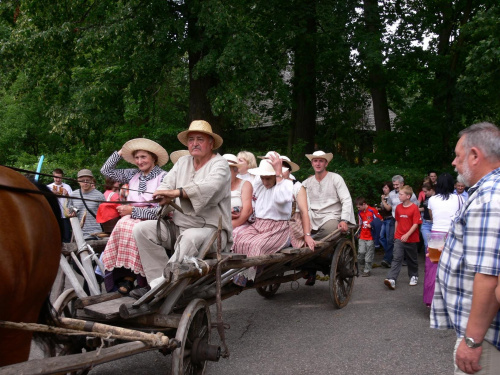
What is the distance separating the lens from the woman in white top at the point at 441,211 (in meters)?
7.00

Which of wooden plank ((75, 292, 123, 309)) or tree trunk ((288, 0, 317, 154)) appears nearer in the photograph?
wooden plank ((75, 292, 123, 309))

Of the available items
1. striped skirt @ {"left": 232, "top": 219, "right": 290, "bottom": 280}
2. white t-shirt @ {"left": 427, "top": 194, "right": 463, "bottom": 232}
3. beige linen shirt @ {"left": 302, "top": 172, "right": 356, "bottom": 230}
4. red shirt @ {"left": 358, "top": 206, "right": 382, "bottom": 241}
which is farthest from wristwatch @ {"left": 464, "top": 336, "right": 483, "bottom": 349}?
red shirt @ {"left": 358, "top": 206, "right": 382, "bottom": 241}

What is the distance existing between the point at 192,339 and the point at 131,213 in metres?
1.39

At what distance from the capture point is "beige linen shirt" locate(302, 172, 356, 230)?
300 inches

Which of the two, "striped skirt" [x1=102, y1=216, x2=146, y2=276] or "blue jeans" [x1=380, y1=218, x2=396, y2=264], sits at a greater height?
"striped skirt" [x1=102, y1=216, x2=146, y2=276]

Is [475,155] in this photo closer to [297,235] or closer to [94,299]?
[94,299]

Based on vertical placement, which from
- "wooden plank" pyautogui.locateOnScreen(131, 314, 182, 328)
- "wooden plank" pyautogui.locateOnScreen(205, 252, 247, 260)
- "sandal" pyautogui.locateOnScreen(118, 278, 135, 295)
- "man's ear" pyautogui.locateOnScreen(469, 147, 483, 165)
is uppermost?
"man's ear" pyautogui.locateOnScreen(469, 147, 483, 165)

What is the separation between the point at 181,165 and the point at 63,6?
1106 centimetres

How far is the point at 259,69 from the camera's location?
12812 millimetres

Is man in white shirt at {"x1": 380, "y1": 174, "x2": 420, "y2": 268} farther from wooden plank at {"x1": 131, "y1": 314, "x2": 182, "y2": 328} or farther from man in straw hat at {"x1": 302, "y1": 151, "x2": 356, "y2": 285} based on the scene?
wooden plank at {"x1": 131, "y1": 314, "x2": 182, "y2": 328}

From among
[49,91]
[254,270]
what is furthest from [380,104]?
[254,270]

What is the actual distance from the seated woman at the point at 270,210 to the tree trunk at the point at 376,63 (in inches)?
321

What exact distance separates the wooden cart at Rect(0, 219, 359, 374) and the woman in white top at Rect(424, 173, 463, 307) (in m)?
2.65

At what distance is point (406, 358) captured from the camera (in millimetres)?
5301
